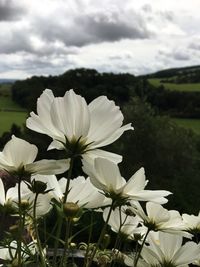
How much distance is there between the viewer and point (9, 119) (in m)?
32.5

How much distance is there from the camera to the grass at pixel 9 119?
30281 millimetres

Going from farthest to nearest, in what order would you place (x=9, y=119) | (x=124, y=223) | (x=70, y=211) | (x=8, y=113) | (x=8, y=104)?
1. (x=8, y=104)
2. (x=8, y=113)
3. (x=9, y=119)
4. (x=124, y=223)
5. (x=70, y=211)

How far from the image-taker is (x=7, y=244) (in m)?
0.64

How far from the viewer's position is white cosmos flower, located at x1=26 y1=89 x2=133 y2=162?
1.82 ft

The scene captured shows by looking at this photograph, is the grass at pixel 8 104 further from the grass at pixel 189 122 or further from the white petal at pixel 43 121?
the white petal at pixel 43 121

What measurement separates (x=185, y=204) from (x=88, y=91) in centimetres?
1751

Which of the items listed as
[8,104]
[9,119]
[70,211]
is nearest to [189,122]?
[9,119]

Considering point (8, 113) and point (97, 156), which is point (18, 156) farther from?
point (8, 113)

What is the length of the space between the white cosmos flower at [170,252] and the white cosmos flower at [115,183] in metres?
0.09

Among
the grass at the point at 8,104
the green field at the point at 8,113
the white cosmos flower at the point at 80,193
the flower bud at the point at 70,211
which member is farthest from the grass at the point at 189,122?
the flower bud at the point at 70,211

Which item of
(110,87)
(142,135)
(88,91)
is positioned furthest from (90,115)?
(110,87)

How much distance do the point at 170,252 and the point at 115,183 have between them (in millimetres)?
135

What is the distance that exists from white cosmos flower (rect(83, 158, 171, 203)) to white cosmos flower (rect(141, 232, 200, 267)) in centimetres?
9

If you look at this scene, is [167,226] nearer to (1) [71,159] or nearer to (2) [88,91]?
(1) [71,159]
